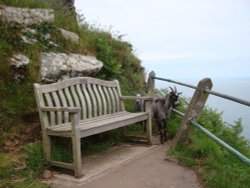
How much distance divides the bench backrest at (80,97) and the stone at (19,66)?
0.69m

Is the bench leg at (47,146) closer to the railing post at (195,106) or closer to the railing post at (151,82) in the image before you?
the railing post at (195,106)

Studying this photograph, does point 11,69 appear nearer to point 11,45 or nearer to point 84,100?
point 11,45

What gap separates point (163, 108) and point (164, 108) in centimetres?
2

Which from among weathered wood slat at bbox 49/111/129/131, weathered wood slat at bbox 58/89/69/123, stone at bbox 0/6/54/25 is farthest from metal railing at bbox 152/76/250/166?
stone at bbox 0/6/54/25

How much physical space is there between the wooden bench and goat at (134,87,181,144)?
6.3 inches

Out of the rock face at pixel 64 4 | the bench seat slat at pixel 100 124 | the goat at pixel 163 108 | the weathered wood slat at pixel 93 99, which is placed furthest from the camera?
the rock face at pixel 64 4

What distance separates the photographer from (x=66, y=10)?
9016mm

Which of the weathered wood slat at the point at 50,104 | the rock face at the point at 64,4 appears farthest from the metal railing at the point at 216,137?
the rock face at the point at 64,4

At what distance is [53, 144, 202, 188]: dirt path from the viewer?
4.31 meters

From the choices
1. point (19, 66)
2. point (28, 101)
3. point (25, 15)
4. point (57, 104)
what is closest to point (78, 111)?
point (57, 104)

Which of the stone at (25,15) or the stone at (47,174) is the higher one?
the stone at (25,15)

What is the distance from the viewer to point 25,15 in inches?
245

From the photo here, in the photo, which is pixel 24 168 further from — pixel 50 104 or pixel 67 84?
pixel 67 84

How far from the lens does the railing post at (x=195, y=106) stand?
17.3ft
